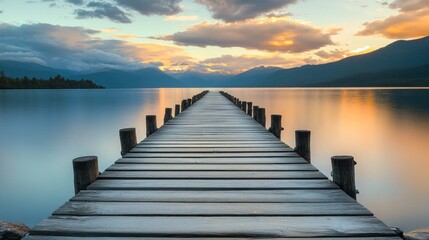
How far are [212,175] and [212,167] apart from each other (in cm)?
50

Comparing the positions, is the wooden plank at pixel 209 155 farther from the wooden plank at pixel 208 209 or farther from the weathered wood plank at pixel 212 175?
the wooden plank at pixel 208 209

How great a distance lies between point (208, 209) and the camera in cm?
355

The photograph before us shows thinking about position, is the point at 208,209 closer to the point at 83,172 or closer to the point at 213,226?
the point at 213,226

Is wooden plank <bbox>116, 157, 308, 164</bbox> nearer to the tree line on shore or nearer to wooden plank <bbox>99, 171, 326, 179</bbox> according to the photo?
wooden plank <bbox>99, 171, 326, 179</bbox>

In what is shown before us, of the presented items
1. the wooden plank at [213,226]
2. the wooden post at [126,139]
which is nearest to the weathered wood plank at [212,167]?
the wooden post at [126,139]

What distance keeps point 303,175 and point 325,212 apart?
1.43m

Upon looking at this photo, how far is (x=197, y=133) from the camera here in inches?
370

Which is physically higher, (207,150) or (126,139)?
(126,139)

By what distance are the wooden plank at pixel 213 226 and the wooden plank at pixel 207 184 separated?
3.14ft

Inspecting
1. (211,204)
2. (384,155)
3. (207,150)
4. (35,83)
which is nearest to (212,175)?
(211,204)

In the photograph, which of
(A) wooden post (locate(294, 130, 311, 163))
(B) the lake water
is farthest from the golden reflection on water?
(A) wooden post (locate(294, 130, 311, 163))

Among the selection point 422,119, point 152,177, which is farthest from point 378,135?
point 152,177

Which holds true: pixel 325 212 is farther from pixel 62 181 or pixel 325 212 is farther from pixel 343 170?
pixel 62 181

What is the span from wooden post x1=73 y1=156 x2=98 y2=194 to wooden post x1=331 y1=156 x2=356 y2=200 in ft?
10.6
